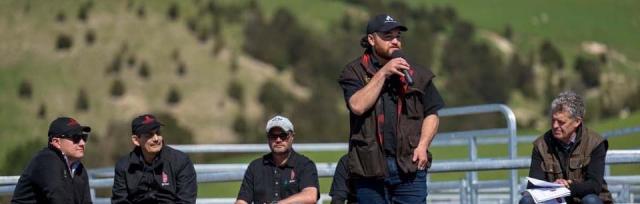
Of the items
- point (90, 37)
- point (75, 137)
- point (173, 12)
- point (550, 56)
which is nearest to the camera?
point (75, 137)

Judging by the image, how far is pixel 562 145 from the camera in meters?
9.01

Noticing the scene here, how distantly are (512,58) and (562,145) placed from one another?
62134 mm

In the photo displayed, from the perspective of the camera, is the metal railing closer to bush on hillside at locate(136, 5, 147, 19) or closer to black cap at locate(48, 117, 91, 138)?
black cap at locate(48, 117, 91, 138)

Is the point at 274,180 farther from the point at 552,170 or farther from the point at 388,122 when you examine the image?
the point at 552,170

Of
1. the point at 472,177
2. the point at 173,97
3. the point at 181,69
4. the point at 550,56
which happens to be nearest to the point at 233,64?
the point at 181,69

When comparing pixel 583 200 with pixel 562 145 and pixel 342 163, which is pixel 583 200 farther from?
pixel 342 163

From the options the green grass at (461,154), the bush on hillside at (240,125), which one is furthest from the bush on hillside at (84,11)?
the green grass at (461,154)

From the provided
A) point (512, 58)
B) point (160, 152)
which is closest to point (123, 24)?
point (512, 58)

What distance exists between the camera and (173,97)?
6291 centimetres

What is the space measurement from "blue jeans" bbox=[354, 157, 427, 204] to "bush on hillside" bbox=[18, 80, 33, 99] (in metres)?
52.8

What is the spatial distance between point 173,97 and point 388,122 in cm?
5492

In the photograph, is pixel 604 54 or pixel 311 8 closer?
pixel 604 54

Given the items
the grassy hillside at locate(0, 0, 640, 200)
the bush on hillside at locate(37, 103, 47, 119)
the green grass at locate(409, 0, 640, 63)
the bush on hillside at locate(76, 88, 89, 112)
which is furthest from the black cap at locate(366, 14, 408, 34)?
the green grass at locate(409, 0, 640, 63)

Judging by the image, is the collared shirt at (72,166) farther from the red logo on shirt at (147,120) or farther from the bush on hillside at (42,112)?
the bush on hillside at (42,112)
